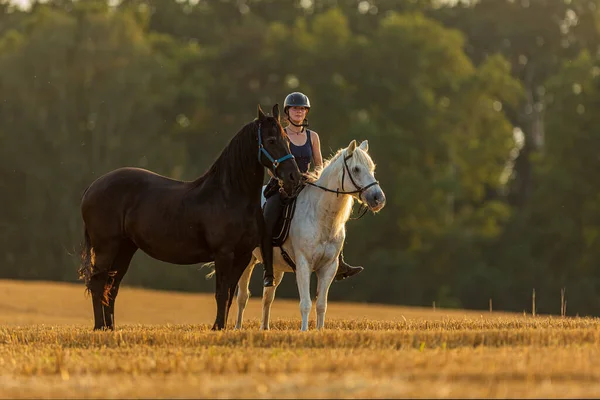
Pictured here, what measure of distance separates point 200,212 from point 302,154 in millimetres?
1640

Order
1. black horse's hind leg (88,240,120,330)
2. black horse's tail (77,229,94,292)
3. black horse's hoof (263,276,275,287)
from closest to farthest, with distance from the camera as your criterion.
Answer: black horse's hoof (263,276,275,287)
black horse's hind leg (88,240,120,330)
black horse's tail (77,229,94,292)

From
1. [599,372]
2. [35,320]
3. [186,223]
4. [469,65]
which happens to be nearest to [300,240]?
[186,223]

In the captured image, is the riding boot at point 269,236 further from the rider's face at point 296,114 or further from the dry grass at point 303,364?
the dry grass at point 303,364

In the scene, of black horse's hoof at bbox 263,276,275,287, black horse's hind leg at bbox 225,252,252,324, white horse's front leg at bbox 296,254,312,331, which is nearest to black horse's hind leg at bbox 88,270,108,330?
black horse's hind leg at bbox 225,252,252,324

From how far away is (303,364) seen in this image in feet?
39.2

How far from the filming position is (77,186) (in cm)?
5559

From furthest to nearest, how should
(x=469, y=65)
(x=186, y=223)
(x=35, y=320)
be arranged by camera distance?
1. (x=469, y=65)
2. (x=35, y=320)
3. (x=186, y=223)

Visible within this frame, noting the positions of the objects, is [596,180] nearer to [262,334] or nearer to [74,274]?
[74,274]

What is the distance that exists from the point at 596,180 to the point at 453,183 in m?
5.75

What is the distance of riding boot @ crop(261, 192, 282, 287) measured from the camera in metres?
16.9

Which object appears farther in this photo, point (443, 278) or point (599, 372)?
point (443, 278)

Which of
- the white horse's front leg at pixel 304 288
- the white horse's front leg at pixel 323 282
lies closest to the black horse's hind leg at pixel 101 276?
the white horse's front leg at pixel 304 288

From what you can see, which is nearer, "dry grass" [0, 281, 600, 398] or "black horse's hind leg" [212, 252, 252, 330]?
"dry grass" [0, 281, 600, 398]

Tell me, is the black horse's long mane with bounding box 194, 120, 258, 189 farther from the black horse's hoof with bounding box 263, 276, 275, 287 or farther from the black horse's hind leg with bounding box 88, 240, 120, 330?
the black horse's hind leg with bounding box 88, 240, 120, 330
